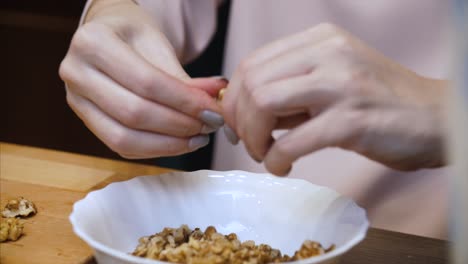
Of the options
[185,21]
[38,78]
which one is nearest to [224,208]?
[185,21]

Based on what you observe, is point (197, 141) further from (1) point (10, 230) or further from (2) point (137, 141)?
(1) point (10, 230)

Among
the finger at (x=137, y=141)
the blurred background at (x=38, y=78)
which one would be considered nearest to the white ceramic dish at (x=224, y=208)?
the finger at (x=137, y=141)

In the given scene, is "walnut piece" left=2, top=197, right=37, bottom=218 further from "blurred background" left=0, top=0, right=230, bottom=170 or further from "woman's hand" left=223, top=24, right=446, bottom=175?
"blurred background" left=0, top=0, right=230, bottom=170

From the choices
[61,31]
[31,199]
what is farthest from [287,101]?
[61,31]

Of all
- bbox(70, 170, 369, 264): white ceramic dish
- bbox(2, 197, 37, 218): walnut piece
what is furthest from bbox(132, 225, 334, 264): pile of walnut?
bbox(2, 197, 37, 218): walnut piece

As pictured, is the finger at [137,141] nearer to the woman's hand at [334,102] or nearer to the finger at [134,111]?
the finger at [134,111]

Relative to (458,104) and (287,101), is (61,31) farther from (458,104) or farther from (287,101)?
(458,104)
